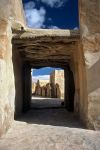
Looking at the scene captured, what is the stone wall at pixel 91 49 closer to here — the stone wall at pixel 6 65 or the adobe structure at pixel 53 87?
the stone wall at pixel 6 65

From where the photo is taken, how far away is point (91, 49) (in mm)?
6078

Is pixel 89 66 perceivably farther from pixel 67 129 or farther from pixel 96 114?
pixel 67 129

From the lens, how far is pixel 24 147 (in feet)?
15.0

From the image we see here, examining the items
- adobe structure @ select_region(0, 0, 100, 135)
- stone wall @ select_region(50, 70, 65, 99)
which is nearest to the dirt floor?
adobe structure @ select_region(0, 0, 100, 135)

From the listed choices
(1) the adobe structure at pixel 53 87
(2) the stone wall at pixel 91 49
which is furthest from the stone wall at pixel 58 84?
(2) the stone wall at pixel 91 49

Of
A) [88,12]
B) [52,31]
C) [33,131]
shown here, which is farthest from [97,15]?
[33,131]

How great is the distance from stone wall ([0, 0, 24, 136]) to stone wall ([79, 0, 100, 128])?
6.03 feet

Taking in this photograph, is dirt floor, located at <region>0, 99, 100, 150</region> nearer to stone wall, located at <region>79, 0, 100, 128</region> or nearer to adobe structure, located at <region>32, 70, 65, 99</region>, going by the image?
stone wall, located at <region>79, 0, 100, 128</region>

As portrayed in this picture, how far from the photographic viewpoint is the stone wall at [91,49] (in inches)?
234

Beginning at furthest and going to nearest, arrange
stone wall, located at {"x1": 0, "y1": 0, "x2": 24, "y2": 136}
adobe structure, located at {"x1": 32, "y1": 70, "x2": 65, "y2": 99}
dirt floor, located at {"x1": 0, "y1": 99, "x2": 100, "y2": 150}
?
adobe structure, located at {"x1": 32, "y1": 70, "x2": 65, "y2": 99}
stone wall, located at {"x1": 0, "y1": 0, "x2": 24, "y2": 136}
dirt floor, located at {"x1": 0, "y1": 99, "x2": 100, "y2": 150}

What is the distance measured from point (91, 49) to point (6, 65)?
7.07 feet

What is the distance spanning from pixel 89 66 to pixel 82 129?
1.59 metres

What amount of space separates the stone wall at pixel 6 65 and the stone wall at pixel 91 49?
1838mm

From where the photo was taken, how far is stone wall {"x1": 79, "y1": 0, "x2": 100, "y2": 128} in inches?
234
